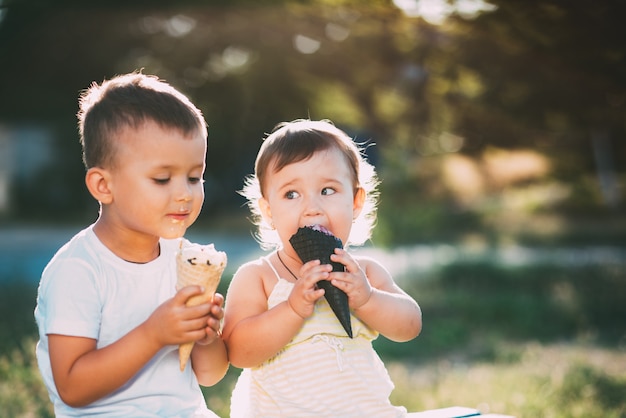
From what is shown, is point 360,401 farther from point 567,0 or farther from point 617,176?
point 617,176

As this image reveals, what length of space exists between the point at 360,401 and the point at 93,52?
57.5 feet

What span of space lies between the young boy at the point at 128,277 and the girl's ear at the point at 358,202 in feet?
2.33

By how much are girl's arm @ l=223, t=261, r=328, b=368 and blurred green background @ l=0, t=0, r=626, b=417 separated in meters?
2.15

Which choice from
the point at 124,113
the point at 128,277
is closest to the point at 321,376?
the point at 128,277

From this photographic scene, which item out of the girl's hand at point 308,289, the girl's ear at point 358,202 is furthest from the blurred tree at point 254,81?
the girl's hand at point 308,289

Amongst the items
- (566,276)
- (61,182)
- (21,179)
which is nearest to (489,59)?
(566,276)

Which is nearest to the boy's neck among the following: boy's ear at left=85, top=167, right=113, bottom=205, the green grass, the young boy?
the young boy

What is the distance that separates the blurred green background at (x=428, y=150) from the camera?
6.51 meters

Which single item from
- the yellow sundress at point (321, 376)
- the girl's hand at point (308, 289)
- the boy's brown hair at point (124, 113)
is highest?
the boy's brown hair at point (124, 113)

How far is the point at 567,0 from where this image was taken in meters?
7.36

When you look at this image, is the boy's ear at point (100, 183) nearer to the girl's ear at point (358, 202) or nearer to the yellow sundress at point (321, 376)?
the yellow sundress at point (321, 376)

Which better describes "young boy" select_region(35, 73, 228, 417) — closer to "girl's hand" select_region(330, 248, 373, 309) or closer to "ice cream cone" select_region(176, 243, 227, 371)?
"ice cream cone" select_region(176, 243, 227, 371)

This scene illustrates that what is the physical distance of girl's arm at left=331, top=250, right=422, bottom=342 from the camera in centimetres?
266

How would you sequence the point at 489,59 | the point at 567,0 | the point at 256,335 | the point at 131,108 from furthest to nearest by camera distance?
the point at 489,59 → the point at 567,0 → the point at 256,335 → the point at 131,108
